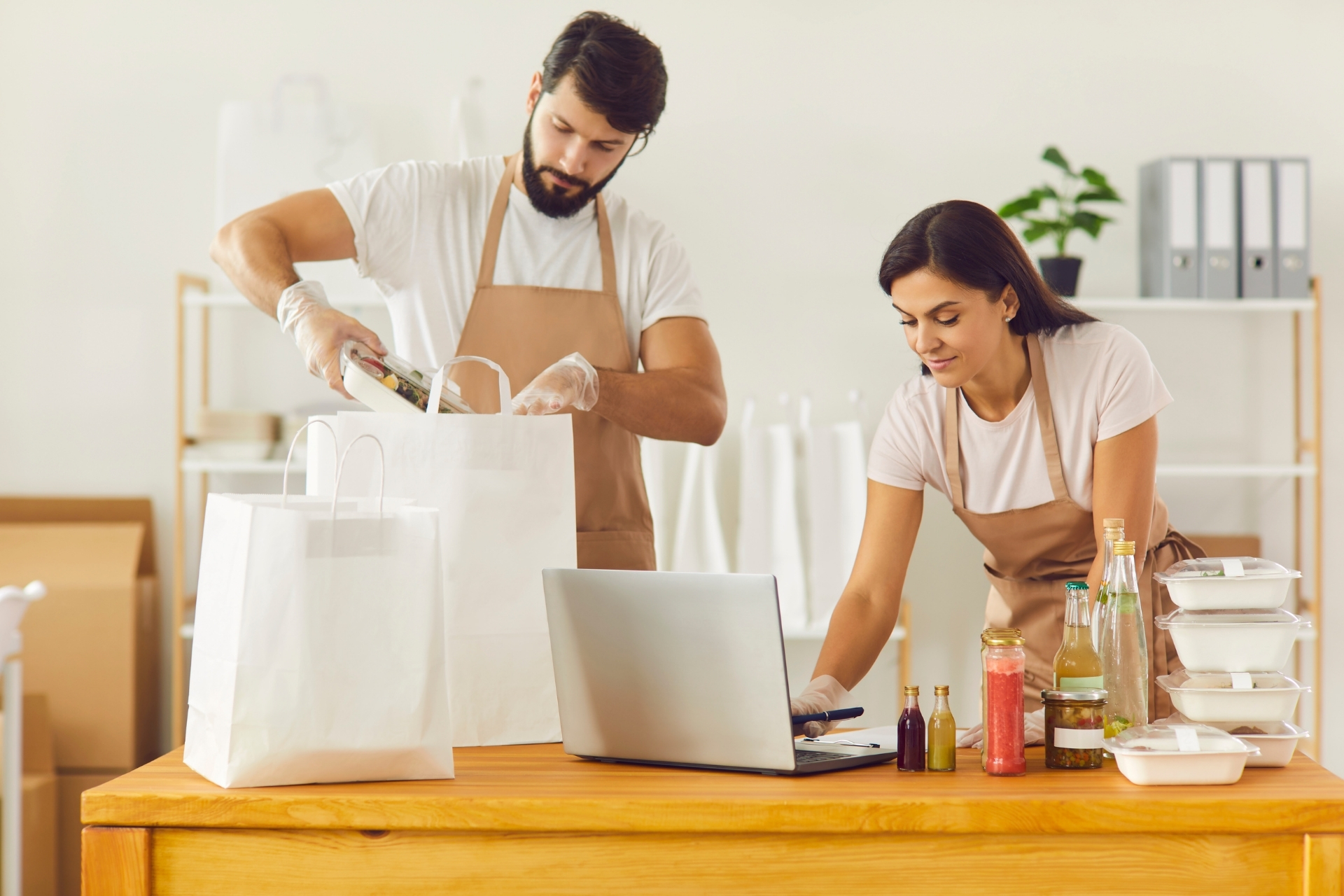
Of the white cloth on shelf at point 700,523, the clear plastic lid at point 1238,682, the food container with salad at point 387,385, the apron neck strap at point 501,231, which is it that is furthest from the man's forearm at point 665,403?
the white cloth on shelf at point 700,523

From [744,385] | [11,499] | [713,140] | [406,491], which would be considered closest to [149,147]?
[11,499]

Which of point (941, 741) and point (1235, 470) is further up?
point (1235, 470)

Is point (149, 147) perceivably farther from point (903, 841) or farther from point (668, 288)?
point (903, 841)

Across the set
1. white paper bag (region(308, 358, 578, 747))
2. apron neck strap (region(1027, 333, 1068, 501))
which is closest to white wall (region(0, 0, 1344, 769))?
apron neck strap (region(1027, 333, 1068, 501))

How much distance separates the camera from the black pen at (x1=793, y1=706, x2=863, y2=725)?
1122 millimetres

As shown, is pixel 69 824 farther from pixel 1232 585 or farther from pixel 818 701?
pixel 1232 585

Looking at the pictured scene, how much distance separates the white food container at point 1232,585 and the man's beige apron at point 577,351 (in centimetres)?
73

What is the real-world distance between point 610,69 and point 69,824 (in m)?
2.39

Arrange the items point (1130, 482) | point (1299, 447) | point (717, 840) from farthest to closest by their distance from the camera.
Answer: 1. point (1299, 447)
2. point (1130, 482)
3. point (717, 840)

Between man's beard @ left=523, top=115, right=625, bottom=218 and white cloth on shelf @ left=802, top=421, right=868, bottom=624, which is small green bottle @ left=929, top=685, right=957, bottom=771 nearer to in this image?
man's beard @ left=523, top=115, right=625, bottom=218

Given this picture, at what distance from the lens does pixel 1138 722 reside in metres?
1.09

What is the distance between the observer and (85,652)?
2.77 metres

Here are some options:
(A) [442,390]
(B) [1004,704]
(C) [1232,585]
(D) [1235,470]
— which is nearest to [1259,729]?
(C) [1232,585]

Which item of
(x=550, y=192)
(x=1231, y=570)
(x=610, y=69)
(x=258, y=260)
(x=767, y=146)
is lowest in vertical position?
(x=1231, y=570)
